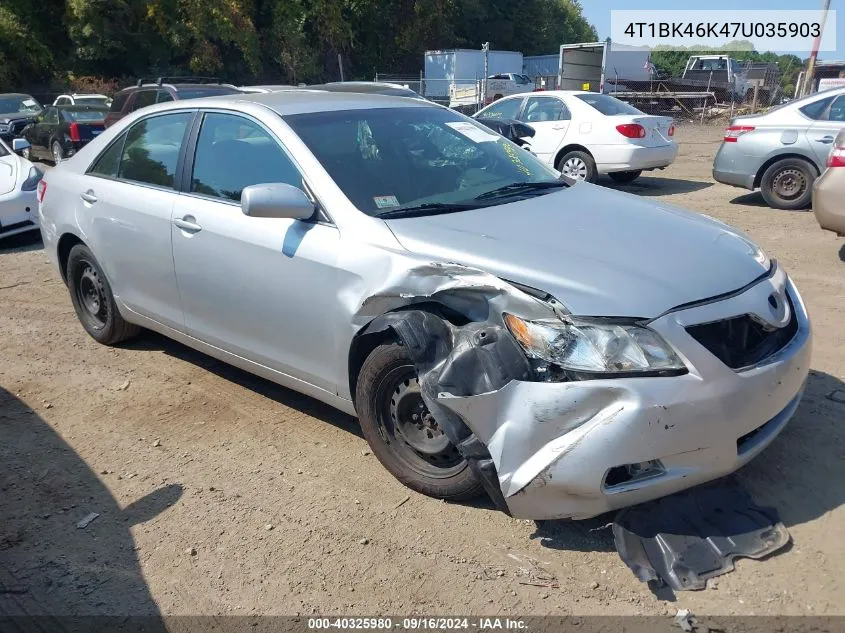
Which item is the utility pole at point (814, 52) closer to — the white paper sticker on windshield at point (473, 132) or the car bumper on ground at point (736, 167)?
the car bumper on ground at point (736, 167)

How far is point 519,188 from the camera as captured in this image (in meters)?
3.96

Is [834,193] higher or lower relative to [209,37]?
lower

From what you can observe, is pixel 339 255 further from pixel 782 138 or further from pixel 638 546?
pixel 782 138

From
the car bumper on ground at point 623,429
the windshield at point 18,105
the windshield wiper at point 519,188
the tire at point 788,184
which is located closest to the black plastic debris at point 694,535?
the car bumper on ground at point 623,429

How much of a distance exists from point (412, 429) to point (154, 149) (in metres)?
2.57

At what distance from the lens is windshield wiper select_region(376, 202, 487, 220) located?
11.3 feet

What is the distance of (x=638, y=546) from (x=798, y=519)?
74 centimetres

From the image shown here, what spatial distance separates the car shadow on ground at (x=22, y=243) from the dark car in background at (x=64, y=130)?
605cm

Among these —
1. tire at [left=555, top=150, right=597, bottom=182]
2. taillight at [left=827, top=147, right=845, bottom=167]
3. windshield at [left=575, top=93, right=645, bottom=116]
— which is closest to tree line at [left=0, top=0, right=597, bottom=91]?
windshield at [left=575, top=93, right=645, bottom=116]

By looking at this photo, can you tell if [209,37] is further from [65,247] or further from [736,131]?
[65,247]

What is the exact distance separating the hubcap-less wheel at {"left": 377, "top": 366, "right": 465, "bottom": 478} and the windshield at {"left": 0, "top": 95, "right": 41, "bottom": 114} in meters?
19.8

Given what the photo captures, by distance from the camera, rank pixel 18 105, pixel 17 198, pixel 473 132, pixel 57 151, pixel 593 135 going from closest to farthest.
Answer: pixel 473 132, pixel 17 198, pixel 593 135, pixel 57 151, pixel 18 105

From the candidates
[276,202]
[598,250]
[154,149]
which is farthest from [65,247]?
[598,250]

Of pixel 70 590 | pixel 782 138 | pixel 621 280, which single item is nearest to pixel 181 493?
pixel 70 590
